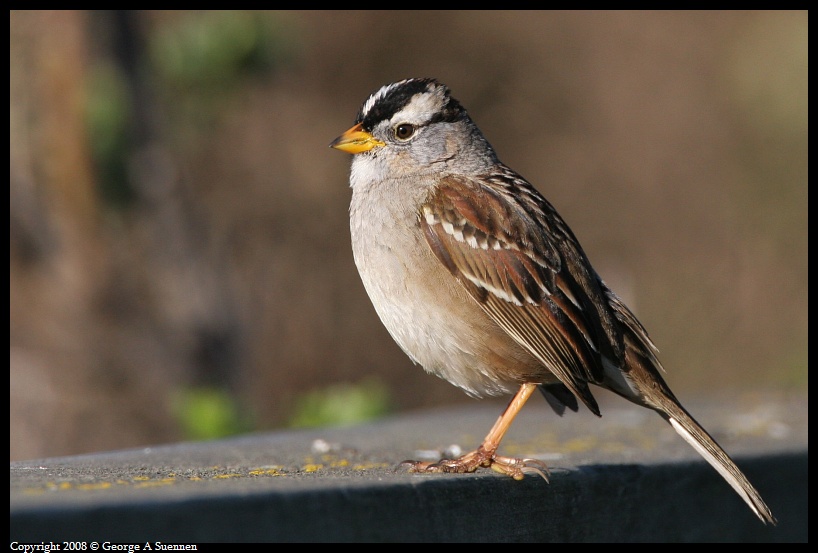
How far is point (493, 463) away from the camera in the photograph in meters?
3.18

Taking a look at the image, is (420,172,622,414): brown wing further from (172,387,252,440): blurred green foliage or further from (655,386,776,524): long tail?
(172,387,252,440): blurred green foliage

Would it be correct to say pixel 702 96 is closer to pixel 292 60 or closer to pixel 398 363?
pixel 398 363

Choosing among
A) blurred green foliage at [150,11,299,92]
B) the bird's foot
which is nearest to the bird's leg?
the bird's foot

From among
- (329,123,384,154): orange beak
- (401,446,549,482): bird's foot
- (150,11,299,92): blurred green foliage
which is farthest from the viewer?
(150,11,299,92): blurred green foliage

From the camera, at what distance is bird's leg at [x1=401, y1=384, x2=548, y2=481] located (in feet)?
9.68

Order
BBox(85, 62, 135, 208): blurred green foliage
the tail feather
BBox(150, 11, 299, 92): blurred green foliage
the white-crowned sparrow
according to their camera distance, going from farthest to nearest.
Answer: BBox(150, 11, 299, 92): blurred green foliage → BBox(85, 62, 135, 208): blurred green foliage → the white-crowned sparrow → the tail feather

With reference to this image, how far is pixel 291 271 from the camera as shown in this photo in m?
8.84

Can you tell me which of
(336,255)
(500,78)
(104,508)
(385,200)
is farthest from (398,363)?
(104,508)

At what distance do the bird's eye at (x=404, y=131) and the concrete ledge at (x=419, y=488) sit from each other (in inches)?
43.7

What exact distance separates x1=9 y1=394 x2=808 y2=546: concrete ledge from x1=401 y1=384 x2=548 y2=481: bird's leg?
72mm

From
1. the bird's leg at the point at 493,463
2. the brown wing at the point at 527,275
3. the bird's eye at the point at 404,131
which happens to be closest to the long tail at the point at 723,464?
the brown wing at the point at 527,275

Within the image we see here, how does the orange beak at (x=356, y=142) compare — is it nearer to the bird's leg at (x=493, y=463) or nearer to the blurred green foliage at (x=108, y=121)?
the bird's leg at (x=493, y=463)

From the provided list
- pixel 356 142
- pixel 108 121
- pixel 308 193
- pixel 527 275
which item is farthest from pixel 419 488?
pixel 308 193

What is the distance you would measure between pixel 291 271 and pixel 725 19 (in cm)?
570
